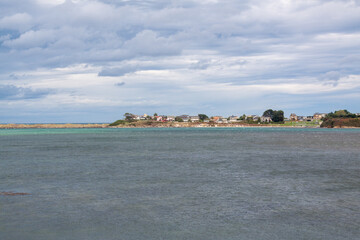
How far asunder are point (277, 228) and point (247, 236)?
172 cm

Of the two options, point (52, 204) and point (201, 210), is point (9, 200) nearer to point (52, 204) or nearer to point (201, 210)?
point (52, 204)

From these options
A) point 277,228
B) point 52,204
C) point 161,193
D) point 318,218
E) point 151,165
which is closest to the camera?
point 277,228

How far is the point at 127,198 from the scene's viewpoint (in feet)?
66.6

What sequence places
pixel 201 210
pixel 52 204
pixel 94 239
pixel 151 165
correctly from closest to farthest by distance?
pixel 94 239, pixel 201 210, pixel 52 204, pixel 151 165

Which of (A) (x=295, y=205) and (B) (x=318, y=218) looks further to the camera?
(A) (x=295, y=205)

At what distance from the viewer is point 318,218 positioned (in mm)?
16203

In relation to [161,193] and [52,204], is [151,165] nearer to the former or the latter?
[161,193]

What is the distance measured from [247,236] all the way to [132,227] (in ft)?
15.6

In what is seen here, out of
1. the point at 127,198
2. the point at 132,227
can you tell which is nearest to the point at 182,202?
the point at 127,198

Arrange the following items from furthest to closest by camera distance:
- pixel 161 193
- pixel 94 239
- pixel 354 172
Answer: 1. pixel 354 172
2. pixel 161 193
3. pixel 94 239

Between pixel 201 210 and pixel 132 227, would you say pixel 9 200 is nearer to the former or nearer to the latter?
pixel 132 227

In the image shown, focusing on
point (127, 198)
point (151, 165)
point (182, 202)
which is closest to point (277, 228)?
point (182, 202)

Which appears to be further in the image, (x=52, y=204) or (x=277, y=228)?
(x=52, y=204)

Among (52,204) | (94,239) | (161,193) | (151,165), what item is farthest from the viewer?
(151,165)
